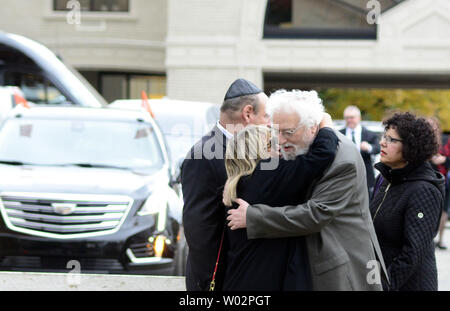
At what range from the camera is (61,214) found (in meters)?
5.75

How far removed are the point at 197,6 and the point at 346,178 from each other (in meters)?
17.2

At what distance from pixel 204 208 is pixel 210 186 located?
0.11 m

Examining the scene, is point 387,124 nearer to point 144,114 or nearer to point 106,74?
point 144,114

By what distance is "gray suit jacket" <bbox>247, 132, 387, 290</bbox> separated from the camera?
2.82 metres

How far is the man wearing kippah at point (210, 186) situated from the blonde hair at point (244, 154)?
0.34m

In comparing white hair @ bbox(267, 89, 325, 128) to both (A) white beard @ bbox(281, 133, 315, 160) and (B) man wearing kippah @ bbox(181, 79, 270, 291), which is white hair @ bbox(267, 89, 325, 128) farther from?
(B) man wearing kippah @ bbox(181, 79, 270, 291)

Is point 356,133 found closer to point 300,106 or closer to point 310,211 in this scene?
point 300,106

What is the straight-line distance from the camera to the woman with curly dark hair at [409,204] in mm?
3635

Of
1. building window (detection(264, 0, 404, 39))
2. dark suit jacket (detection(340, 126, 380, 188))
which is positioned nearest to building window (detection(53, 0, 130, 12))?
building window (detection(264, 0, 404, 39))

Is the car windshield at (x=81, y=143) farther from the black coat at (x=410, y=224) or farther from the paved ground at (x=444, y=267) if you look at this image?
the black coat at (x=410, y=224)

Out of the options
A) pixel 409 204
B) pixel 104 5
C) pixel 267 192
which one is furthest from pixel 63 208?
pixel 104 5

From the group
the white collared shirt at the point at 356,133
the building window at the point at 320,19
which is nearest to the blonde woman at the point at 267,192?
the white collared shirt at the point at 356,133

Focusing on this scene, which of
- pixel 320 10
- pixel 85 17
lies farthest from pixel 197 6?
pixel 85 17

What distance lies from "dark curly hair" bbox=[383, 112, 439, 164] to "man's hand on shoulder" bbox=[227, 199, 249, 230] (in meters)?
1.29
